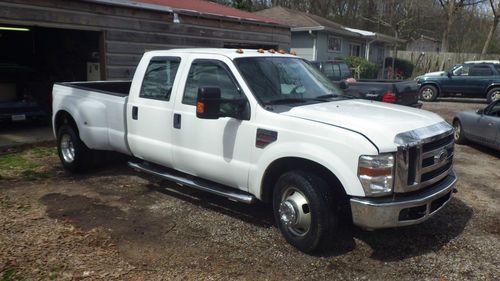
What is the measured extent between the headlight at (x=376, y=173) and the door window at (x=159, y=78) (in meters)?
2.66

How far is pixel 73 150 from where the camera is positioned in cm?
688

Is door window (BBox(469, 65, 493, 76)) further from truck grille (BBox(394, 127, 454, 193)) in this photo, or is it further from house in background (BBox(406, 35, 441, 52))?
house in background (BBox(406, 35, 441, 52))

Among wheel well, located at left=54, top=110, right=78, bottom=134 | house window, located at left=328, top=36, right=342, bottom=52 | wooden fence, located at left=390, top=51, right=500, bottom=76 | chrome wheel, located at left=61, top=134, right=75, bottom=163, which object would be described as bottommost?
chrome wheel, located at left=61, top=134, right=75, bottom=163

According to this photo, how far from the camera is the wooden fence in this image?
3219 centimetres

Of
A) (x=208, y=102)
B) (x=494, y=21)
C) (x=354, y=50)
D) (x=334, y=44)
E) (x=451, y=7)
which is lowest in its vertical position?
(x=208, y=102)

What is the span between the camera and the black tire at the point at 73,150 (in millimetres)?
6785

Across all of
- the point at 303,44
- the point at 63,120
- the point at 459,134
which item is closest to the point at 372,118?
the point at 63,120

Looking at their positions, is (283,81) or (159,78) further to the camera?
(159,78)

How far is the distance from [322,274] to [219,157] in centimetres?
165

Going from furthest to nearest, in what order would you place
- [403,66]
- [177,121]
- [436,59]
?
[403,66]
[436,59]
[177,121]

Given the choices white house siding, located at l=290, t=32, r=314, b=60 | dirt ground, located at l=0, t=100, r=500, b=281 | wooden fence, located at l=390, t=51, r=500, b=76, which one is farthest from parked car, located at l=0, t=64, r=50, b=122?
wooden fence, located at l=390, t=51, r=500, b=76

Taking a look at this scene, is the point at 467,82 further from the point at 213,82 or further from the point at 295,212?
the point at 295,212

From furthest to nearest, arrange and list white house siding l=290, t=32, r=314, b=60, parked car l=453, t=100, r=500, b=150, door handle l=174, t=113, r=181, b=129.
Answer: white house siding l=290, t=32, r=314, b=60
parked car l=453, t=100, r=500, b=150
door handle l=174, t=113, r=181, b=129

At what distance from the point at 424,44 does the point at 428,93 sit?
3577cm
